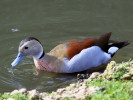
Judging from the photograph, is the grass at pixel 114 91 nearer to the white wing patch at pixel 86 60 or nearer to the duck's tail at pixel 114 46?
the white wing patch at pixel 86 60

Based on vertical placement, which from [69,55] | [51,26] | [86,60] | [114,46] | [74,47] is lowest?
[86,60]

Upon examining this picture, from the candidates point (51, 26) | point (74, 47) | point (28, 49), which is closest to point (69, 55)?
point (74, 47)

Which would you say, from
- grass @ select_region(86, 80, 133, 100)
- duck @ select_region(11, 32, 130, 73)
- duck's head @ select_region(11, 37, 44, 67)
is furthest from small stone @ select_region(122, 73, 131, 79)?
duck's head @ select_region(11, 37, 44, 67)

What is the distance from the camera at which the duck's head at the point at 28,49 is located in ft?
25.4

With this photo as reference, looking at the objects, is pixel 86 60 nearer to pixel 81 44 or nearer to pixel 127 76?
pixel 81 44

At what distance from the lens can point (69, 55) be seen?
7723 mm

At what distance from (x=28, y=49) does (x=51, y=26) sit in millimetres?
2617

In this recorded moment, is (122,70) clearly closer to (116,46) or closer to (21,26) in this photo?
(116,46)

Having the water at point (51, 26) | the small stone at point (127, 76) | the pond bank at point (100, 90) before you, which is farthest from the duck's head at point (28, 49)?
the small stone at point (127, 76)

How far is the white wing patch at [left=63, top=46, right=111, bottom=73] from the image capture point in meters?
7.71

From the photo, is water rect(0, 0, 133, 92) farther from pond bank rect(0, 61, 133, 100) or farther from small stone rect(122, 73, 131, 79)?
small stone rect(122, 73, 131, 79)

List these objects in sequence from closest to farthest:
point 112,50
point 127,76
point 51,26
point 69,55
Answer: point 127,76
point 69,55
point 112,50
point 51,26

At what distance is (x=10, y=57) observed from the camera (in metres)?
8.59

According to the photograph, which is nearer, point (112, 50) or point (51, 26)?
point (112, 50)
